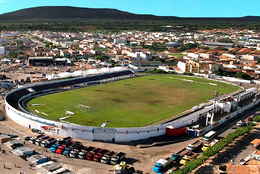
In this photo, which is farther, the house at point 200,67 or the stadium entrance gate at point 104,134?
the house at point 200,67

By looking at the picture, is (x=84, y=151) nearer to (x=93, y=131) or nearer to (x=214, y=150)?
(x=93, y=131)

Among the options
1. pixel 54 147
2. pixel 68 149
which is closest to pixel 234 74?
pixel 68 149

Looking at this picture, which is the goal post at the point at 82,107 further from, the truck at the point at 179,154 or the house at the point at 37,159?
the truck at the point at 179,154

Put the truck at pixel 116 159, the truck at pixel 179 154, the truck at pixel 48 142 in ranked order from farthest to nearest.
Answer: the truck at pixel 48 142
the truck at pixel 179 154
the truck at pixel 116 159

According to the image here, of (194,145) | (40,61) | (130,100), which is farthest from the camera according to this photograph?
(40,61)

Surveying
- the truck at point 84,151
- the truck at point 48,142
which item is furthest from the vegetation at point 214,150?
the truck at point 48,142

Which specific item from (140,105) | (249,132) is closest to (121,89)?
(140,105)
